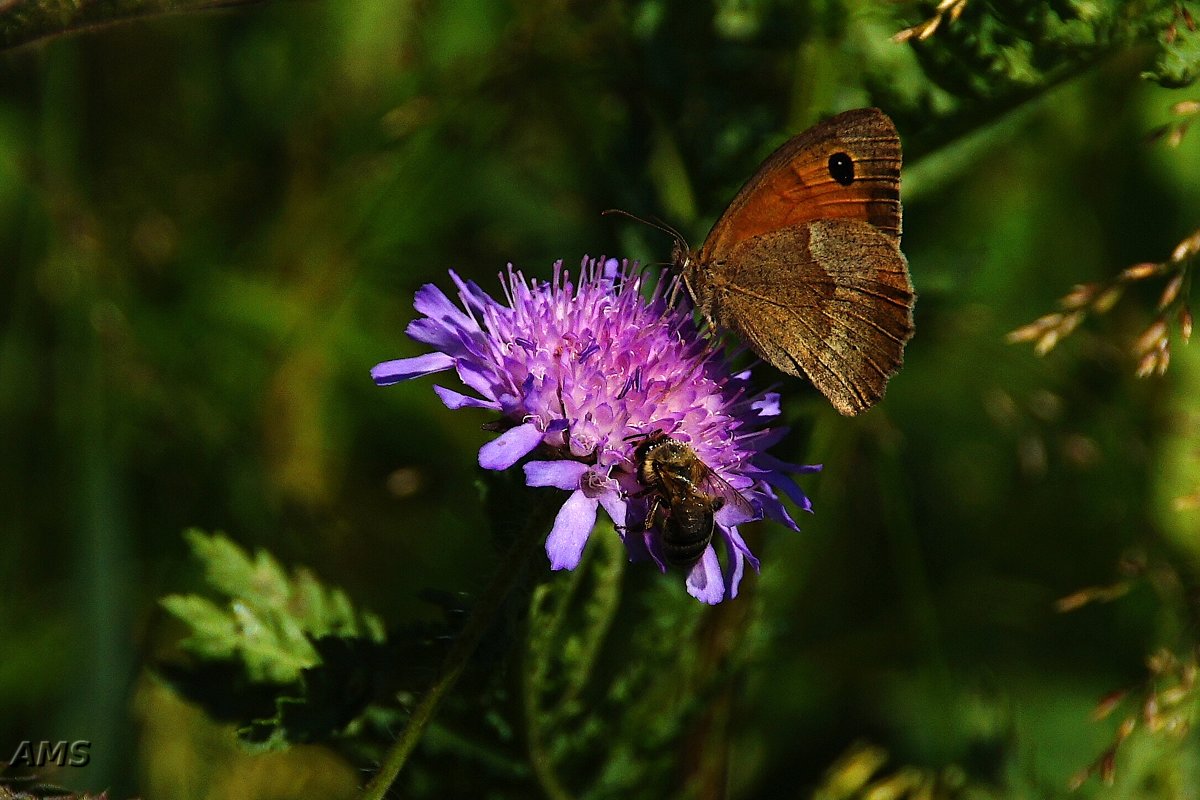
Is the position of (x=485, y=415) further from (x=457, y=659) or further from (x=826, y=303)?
(x=457, y=659)

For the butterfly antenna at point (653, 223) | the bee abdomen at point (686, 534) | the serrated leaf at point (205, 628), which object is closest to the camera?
the bee abdomen at point (686, 534)

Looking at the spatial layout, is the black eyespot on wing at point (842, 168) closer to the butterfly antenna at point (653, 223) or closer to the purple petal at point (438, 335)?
the butterfly antenna at point (653, 223)

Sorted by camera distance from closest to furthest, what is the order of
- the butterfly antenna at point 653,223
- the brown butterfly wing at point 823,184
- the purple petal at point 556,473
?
the purple petal at point 556,473 < the brown butterfly wing at point 823,184 < the butterfly antenna at point 653,223

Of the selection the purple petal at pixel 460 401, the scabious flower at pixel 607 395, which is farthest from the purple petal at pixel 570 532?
the purple petal at pixel 460 401

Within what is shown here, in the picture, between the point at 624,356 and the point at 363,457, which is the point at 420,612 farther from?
the point at 624,356

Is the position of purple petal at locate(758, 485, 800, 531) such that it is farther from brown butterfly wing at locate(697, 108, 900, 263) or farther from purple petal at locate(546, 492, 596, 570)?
brown butterfly wing at locate(697, 108, 900, 263)

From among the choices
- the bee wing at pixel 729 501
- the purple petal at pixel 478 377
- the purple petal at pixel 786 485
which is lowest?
the purple petal at pixel 786 485
